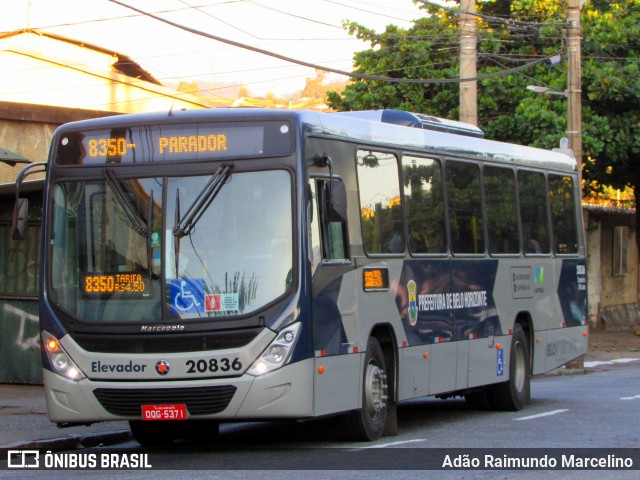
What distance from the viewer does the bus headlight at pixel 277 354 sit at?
10539 mm

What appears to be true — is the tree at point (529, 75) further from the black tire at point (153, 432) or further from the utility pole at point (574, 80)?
the black tire at point (153, 432)

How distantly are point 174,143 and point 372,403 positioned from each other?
3.29 meters

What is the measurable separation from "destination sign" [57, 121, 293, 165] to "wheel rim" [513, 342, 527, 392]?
653 cm

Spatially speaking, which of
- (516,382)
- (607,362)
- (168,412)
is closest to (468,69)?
(516,382)

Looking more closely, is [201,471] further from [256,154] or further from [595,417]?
[595,417]

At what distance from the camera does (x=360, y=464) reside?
396 inches

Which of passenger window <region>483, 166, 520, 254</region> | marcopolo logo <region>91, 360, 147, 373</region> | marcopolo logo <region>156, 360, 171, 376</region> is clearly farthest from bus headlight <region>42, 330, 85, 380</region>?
passenger window <region>483, 166, 520, 254</region>

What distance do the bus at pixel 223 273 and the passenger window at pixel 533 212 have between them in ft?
13.5

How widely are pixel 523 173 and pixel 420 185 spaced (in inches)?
142

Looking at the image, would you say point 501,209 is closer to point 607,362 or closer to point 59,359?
point 59,359

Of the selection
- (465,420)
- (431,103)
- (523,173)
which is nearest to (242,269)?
(465,420)

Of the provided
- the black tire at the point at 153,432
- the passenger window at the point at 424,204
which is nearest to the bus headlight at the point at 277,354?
the black tire at the point at 153,432

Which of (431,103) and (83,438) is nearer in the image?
(83,438)

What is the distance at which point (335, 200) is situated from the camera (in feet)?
36.5
